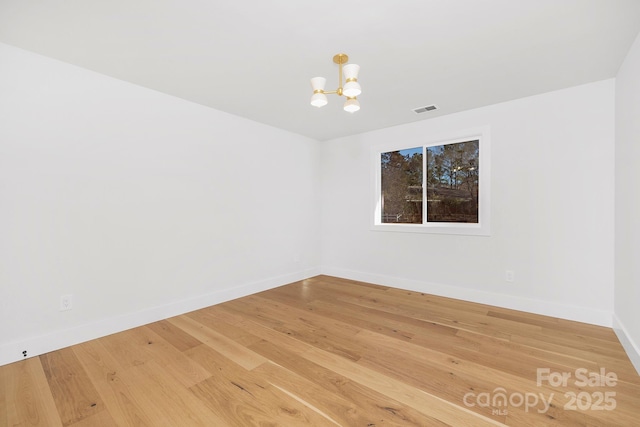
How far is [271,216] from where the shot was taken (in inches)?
165

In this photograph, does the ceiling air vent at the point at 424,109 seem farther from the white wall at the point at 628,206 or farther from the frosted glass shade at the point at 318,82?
the frosted glass shade at the point at 318,82

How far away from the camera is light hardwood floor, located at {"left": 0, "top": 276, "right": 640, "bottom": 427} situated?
1.59 metres

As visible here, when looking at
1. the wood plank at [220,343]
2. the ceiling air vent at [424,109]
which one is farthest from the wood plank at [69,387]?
the ceiling air vent at [424,109]

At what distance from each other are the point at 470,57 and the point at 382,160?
2181 millimetres

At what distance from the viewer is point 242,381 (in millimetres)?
1902

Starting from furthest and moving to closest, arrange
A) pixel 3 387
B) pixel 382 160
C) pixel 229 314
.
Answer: pixel 382 160 → pixel 229 314 → pixel 3 387

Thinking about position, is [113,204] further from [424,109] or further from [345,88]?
[424,109]

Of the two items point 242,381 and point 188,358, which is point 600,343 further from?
point 188,358

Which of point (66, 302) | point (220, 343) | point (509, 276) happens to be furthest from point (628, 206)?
point (66, 302)

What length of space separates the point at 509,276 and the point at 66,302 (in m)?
4.40

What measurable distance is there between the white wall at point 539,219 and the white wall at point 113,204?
2068 millimetres

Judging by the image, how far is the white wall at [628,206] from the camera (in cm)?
205

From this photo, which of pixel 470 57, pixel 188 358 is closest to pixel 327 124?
pixel 470 57

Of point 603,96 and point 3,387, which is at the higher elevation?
point 603,96
